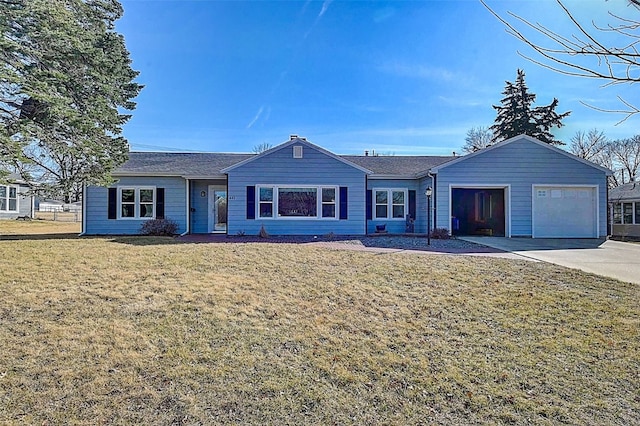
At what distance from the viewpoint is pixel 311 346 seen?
479 cm

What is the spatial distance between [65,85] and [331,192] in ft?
31.4

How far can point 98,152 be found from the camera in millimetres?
11734

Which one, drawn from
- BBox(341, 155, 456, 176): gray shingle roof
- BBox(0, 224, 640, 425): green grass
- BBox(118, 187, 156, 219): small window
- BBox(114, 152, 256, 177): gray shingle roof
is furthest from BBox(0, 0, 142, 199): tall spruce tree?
BBox(341, 155, 456, 176): gray shingle roof

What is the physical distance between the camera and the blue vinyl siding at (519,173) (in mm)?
15461

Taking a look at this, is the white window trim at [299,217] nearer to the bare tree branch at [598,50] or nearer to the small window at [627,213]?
the bare tree branch at [598,50]

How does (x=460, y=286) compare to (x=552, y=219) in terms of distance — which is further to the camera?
(x=552, y=219)

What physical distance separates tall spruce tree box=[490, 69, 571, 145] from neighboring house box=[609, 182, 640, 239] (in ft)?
31.0

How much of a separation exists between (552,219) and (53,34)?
58.9 feet

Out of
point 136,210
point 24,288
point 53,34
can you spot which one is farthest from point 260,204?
point 24,288

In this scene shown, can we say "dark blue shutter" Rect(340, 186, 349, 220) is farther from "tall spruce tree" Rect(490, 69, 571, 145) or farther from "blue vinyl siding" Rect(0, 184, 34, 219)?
"blue vinyl siding" Rect(0, 184, 34, 219)

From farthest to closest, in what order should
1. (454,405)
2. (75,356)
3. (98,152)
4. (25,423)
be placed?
(98,152) → (75,356) → (454,405) → (25,423)

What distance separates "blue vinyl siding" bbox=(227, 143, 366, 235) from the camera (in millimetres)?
15453

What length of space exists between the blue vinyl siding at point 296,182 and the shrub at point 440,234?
2.85 meters

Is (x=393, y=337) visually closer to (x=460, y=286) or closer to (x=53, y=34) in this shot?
(x=460, y=286)
